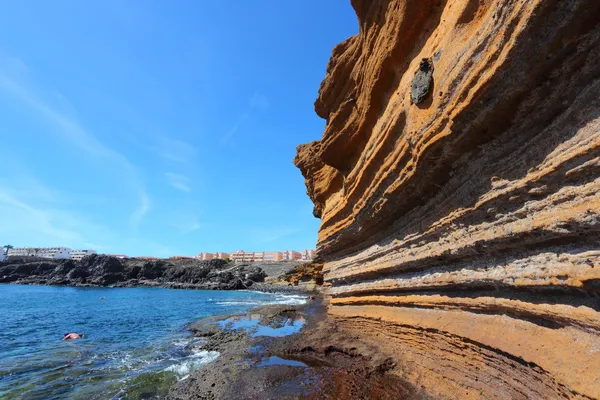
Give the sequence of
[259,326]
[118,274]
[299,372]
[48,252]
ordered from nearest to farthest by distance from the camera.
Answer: [299,372] < [259,326] < [118,274] < [48,252]

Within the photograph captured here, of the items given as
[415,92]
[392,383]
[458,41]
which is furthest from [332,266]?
[458,41]

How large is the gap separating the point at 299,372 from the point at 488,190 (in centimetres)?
706

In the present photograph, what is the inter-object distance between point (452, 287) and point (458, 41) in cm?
530

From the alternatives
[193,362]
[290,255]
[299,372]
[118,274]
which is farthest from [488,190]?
[290,255]

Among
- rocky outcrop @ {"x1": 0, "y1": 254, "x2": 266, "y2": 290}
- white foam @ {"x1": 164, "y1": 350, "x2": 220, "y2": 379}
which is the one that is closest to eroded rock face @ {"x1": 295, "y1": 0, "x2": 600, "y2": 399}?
white foam @ {"x1": 164, "y1": 350, "x2": 220, "y2": 379}

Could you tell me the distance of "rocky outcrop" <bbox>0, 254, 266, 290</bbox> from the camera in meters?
77.9

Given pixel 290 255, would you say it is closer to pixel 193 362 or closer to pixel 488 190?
pixel 193 362

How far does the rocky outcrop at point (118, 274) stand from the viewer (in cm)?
7788

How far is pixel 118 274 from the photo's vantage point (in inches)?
3282

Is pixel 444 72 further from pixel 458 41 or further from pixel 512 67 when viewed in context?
pixel 512 67

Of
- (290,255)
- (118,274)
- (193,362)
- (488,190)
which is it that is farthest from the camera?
(290,255)

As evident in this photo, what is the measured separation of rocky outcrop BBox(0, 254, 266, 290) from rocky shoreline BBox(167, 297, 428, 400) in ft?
205

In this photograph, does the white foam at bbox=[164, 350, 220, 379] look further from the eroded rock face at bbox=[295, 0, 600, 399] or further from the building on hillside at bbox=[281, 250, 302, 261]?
the building on hillside at bbox=[281, 250, 302, 261]

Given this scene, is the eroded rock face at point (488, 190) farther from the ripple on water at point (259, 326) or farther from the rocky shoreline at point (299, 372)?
the ripple on water at point (259, 326)
